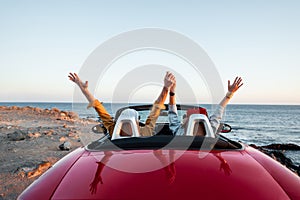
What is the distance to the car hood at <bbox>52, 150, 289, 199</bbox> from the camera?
4.37ft

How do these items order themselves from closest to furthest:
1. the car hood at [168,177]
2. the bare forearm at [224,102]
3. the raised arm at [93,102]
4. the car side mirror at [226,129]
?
the car hood at [168,177] → the car side mirror at [226,129] → the raised arm at [93,102] → the bare forearm at [224,102]

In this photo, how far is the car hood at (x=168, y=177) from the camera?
1331 mm

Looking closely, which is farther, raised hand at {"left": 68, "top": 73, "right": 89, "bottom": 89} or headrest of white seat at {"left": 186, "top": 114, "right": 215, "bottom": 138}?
raised hand at {"left": 68, "top": 73, "right": 89, "bottom": 89}

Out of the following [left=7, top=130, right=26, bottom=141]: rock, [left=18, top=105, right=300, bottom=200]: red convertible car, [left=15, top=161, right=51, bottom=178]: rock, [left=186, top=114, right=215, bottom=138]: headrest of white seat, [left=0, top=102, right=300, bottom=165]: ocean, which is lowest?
[left=0, top=102, right=300, bottom=165]: ocean

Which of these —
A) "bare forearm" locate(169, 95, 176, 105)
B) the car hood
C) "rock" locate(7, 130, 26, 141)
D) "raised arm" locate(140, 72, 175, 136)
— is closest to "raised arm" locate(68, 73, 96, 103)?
"raised arm" locate(140, 72, 175, 136)

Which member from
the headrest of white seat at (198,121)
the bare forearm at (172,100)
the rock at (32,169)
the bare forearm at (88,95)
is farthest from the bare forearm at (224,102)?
the rock at (32,169)

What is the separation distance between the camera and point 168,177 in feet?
4.78

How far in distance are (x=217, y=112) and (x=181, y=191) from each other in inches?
80.9

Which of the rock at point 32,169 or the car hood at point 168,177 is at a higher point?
the car hood at point 168,177

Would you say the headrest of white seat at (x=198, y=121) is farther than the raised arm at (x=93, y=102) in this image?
No

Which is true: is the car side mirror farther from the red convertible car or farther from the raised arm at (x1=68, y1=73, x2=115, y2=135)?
the raised arm at (x1=68, y1=73, x2=115, y2=135)

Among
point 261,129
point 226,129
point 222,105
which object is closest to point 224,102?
point 222,105

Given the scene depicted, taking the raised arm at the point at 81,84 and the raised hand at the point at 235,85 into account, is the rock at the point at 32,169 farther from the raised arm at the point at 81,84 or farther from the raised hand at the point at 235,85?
the raised hand at the point at 235,85

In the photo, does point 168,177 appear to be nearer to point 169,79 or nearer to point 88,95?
point 169,79
